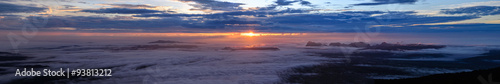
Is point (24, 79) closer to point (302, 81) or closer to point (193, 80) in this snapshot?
point (193, 80)

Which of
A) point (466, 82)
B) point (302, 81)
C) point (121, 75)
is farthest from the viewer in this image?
point (121, 75)

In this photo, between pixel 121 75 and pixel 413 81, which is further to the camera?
pixel 121 75

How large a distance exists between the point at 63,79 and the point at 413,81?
20.6 m

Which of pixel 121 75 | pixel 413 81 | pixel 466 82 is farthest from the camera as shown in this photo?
pixel 121 75

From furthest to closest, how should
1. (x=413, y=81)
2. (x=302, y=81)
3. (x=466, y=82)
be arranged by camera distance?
1. (x=302, y=81)
2. (x=413, y=81)
3. (x=466, y=82)

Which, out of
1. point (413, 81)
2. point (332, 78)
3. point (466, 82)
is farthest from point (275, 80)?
point (466, 82)

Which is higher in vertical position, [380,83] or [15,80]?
[15,80]

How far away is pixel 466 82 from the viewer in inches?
432

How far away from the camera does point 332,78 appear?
18.6m

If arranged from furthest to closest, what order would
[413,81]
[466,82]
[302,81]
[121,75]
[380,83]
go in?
[121,75]
[302,81]
[380,83]
[413,81]
[466,82]

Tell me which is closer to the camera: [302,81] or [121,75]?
[302,81]

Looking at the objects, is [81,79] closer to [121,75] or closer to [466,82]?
[121,75]

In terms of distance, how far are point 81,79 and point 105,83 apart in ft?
7.59

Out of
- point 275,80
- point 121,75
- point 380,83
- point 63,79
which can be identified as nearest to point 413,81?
point 380,83
